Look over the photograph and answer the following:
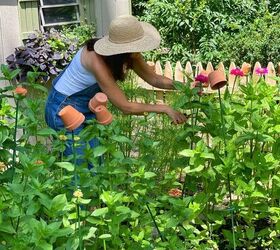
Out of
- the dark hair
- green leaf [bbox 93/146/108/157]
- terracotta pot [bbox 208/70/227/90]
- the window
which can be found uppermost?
terracotta pot [bbox 208/70/227/90]

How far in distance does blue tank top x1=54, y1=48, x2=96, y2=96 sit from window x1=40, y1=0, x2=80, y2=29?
3109 mm

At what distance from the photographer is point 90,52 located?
3.54m

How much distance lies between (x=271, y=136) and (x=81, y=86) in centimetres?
112

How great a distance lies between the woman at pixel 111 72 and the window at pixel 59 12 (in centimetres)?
308

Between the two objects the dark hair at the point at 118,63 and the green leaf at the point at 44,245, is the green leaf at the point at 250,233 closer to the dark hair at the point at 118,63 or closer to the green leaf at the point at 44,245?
the dark hair at the point at 118,63

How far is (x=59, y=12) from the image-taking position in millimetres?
6953

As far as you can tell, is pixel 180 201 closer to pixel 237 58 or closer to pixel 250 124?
pixel 250 124

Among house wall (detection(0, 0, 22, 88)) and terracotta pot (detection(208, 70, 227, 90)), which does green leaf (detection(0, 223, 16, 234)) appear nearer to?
terracotta pot (detection(208, 70, 227, 90))

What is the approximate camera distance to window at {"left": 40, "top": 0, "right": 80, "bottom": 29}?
6.78 m

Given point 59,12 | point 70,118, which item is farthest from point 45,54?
point 70,118

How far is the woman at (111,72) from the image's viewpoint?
3.35 meters

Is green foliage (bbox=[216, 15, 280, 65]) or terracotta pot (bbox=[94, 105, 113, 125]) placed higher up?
terracotta pot (bbox=[94, 105, 113, 125])

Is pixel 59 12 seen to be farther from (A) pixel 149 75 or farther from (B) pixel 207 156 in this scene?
(B) pixel 207 156

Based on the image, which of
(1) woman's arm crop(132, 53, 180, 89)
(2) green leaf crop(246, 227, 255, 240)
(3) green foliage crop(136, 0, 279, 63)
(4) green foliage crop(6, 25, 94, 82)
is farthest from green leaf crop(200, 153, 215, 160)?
(3) green foliage crop(136, 0, 279, 63)
